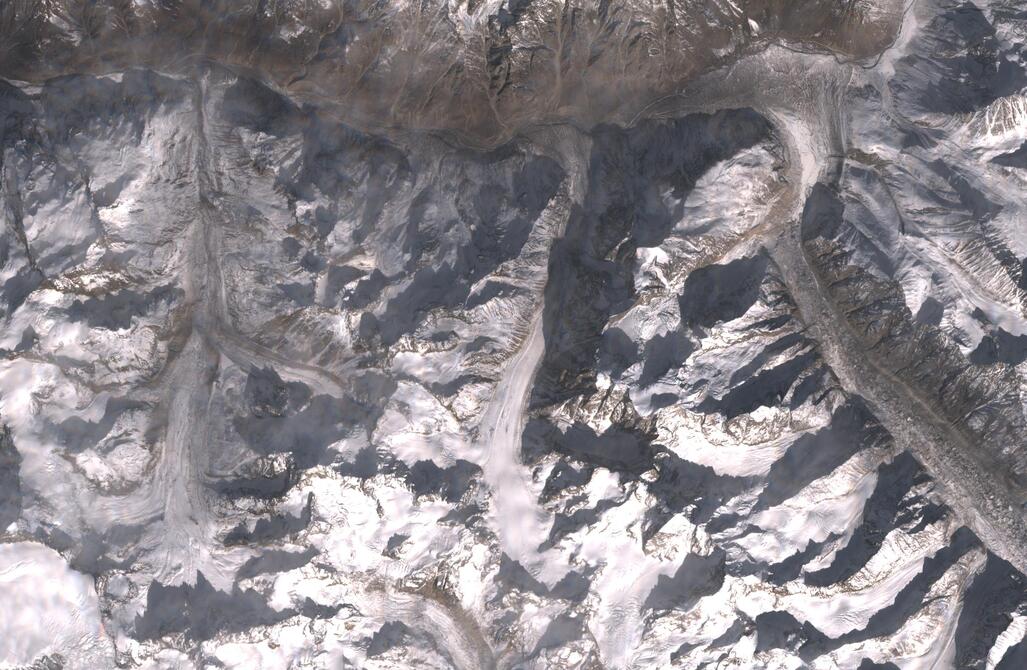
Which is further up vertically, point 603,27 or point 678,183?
point 603,27

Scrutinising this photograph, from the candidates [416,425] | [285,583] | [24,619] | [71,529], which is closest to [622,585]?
[416,425]

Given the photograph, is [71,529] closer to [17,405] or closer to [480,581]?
[17,405]

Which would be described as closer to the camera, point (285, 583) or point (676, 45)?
point (285, 583)

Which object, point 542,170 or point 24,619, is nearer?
point 24,619

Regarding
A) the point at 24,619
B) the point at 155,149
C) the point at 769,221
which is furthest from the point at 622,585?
the point at 155,149

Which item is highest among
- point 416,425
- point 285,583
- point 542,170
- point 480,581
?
point 542,170

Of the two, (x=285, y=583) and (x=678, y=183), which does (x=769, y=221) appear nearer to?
(x=678, y=183)
